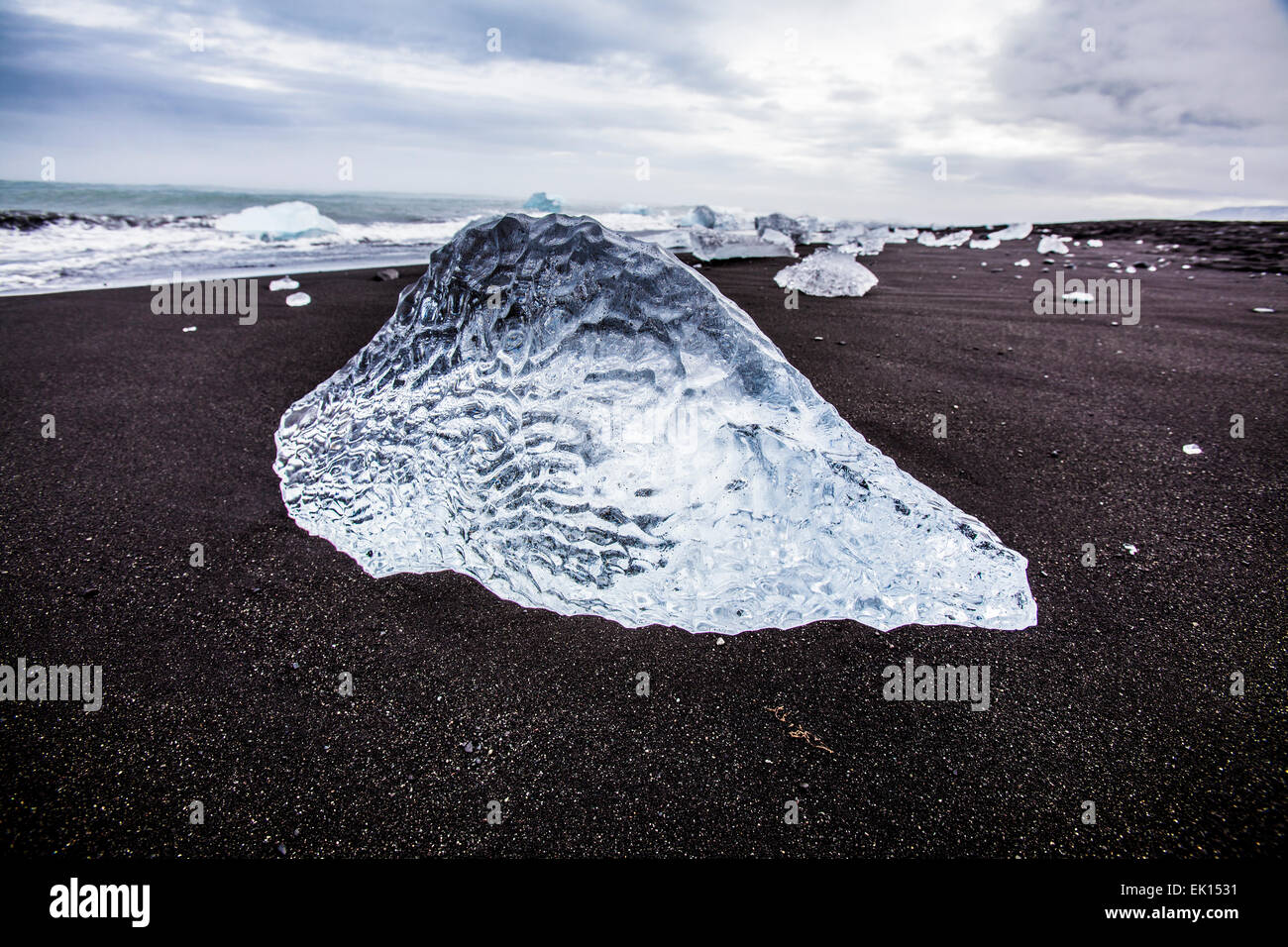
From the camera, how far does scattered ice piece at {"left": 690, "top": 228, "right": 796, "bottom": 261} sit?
10141mm

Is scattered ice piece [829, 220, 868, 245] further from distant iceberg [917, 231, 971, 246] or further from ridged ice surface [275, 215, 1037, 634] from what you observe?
ridged ice surface [275, 215, 1037, 634]

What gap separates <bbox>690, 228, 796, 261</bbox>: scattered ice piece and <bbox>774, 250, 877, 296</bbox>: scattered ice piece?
314cm

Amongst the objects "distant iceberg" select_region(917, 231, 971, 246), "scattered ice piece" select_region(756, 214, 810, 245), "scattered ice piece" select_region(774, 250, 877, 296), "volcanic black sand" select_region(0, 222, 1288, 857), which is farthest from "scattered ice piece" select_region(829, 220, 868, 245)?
"volcanic black sand" select_region(0, 222, 1288, 857)

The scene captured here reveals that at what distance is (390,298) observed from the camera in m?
6.57

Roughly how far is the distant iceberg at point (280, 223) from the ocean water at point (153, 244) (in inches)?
9.4

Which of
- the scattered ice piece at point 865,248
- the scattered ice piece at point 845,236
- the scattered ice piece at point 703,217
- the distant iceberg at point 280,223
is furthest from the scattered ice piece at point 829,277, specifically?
the distant iceberg at point 280,223

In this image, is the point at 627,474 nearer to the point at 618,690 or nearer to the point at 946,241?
the point at 618,690

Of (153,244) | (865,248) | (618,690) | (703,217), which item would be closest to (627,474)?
(618,690)

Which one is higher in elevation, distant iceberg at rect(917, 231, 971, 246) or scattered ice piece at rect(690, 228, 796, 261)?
distant iceberg at rect(917, 231, 971, 246)

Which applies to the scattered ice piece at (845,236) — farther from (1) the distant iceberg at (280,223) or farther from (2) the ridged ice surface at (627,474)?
(2) the ridged ice surface at (627,474)

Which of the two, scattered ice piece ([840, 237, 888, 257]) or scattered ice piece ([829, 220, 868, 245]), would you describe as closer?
scattered ice piece ([840, 237, 888, 257])

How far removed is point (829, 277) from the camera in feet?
23.0

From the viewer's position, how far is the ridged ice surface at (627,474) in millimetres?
2035
